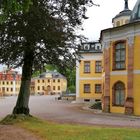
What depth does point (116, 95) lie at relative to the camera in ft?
114

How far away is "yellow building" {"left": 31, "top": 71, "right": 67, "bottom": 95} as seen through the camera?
485 feet

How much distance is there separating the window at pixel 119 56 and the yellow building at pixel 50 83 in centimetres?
11116

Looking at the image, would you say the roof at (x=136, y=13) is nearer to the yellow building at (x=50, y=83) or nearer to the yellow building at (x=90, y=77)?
the yellow building at (x=90, y=77)

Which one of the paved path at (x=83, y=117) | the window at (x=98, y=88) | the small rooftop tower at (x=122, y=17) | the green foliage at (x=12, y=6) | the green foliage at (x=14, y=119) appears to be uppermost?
the small rooftop tower at (x=122, y=17)

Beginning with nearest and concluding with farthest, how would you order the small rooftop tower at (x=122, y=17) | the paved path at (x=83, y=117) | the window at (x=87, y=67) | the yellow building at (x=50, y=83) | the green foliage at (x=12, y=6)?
the green foliage at (x=12, y=6)
the paved path at (x=83, y=117)
the small rooftop tower at (x=122, y=17)
the window at (x=87, y=67)
the yellow building at (x=50, y=83)

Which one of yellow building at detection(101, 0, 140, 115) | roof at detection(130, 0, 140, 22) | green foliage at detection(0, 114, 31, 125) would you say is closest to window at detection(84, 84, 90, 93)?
yellow building at detection(101, 0, 140, 115)

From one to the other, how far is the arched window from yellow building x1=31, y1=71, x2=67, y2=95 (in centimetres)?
11115

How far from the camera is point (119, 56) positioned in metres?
34.5

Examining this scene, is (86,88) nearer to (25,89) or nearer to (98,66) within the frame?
(98,66)

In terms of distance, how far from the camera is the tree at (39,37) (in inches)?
795

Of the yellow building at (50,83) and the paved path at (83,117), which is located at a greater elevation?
the yellow building at (50,83)

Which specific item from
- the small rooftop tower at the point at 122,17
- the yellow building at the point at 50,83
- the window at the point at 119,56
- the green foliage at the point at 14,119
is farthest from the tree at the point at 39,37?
the yellow building at the point at 50,83

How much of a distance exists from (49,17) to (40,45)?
197 cm

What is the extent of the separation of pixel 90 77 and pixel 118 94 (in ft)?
83.2
